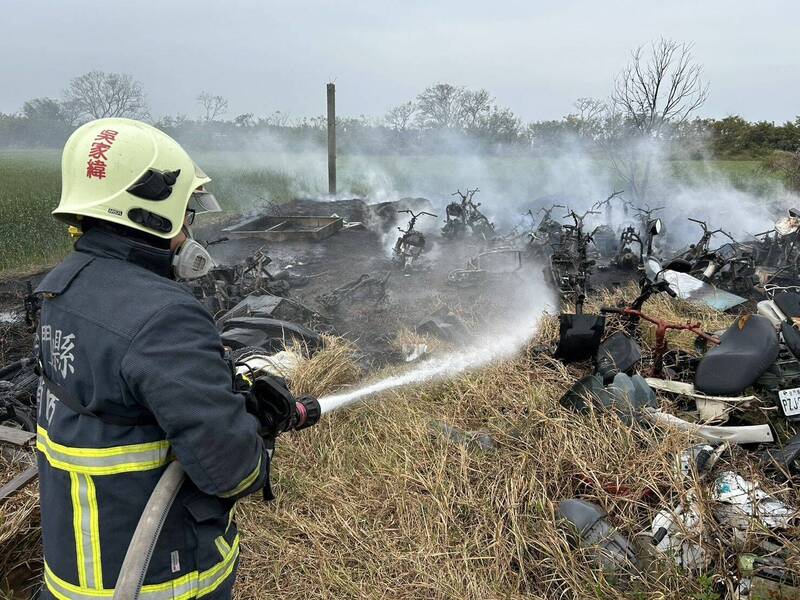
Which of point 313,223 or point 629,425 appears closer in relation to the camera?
point 629,425

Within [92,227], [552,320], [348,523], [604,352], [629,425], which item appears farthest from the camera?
[552,320]

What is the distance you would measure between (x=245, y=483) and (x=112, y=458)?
0.37 meters

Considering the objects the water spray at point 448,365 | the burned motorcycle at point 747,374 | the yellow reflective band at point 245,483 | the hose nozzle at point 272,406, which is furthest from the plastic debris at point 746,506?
the yellow reflective band at point 245,483

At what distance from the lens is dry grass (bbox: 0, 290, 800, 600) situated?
2820 mm

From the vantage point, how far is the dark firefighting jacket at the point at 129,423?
4.35ft

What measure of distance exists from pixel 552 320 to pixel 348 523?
374 centimetres

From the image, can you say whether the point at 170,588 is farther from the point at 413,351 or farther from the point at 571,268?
the point at 571,268

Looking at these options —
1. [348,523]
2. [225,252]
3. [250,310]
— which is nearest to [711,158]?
[225,252]

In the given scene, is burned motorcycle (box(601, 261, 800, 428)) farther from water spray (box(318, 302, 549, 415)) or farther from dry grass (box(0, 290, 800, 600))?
water spray (box(318, 302, 549, 415))

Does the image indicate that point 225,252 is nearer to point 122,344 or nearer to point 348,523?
point 348,523

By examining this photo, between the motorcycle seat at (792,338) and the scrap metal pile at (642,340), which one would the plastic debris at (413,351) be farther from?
the motorcycle seat at (792,338)

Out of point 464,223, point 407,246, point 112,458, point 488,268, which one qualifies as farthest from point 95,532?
point 464,223

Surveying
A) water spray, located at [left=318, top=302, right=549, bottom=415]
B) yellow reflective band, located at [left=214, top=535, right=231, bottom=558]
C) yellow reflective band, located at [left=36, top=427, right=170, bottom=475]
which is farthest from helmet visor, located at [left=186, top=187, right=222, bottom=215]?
water spray, located at [left=318, top=302, right=549, bottom=415]

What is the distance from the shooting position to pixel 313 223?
15.1 meters
